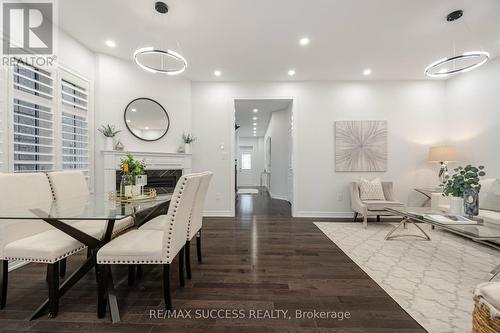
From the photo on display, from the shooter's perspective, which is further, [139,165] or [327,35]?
[327,35]

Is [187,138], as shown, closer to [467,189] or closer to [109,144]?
[109,144]

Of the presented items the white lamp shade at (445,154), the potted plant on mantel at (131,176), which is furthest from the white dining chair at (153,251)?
the white lamp shade at (445,154)

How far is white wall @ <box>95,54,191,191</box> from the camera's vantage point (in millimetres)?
3715

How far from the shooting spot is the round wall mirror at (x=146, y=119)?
401 centimetres

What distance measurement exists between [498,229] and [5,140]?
5.17 meters

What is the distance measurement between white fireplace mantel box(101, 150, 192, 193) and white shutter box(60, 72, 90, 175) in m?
0.29

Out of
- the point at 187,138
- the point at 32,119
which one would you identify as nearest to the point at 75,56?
the point at 32,119

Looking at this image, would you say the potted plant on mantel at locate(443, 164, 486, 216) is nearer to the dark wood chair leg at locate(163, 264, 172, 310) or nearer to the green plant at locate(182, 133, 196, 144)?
the dark wood chair leg at locate(163, 264, 172, 310)

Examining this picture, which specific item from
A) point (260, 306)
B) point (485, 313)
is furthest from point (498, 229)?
point (260, 306)

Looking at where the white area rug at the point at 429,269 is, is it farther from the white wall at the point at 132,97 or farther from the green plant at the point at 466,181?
the white wall at the point at 132,97

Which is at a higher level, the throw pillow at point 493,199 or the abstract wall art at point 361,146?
the abstract wall art at point 361,146

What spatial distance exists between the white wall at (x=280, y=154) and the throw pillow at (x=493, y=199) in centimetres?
391

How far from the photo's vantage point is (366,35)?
307cm

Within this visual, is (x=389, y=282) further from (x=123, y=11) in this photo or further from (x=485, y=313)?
(x=123, y=11)
